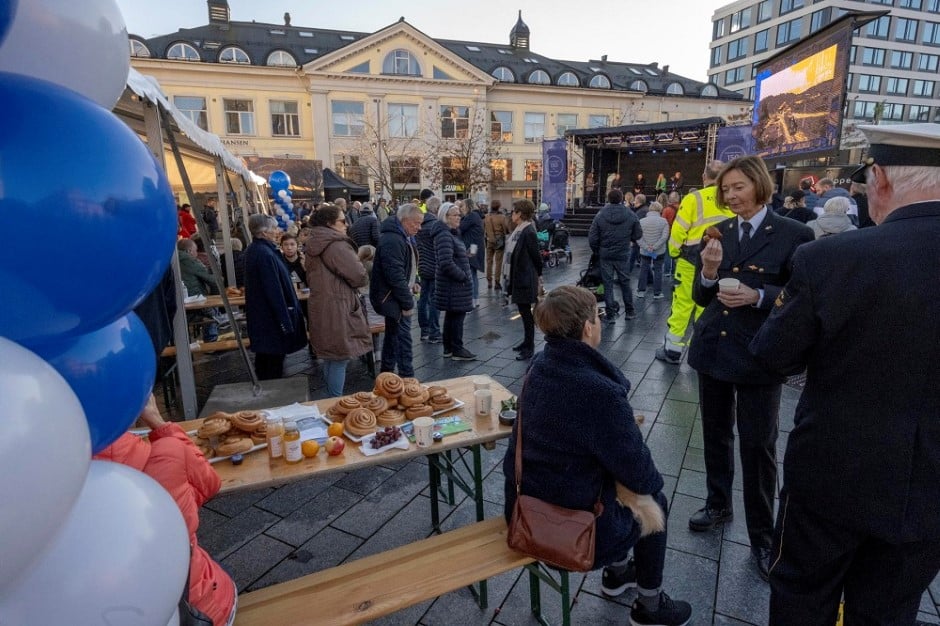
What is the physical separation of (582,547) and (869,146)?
1.54m

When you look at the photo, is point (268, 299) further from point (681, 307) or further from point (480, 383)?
point (681, 307)

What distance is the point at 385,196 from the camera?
29.1 meters

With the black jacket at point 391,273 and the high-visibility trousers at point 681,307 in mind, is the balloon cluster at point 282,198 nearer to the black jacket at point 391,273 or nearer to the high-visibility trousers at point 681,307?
the black jacket at point 391,273

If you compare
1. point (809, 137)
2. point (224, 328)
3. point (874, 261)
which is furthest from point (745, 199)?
point (809, 137)

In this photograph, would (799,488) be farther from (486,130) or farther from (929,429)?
(486,130)

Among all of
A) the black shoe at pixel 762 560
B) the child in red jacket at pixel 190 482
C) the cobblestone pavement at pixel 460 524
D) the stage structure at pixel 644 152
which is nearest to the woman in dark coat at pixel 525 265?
the cobblestone pavement at pixel 460 524

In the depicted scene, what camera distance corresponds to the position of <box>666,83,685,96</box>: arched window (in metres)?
35.1

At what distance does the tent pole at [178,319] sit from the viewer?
340 cm

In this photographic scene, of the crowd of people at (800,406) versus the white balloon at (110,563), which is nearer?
the white balloon at (110,563)

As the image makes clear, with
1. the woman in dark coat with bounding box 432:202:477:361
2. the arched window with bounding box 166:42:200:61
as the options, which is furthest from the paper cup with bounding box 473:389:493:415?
the arched window with bounding box 166:42:200:61

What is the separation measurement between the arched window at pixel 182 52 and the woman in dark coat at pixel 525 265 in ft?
97.6

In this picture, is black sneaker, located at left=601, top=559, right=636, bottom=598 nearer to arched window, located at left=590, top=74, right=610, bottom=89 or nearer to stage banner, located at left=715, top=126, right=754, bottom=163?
stage banner, located at left=715, top=126, right=754, bottom=163

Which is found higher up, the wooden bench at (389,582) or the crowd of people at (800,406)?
the crowd of people at (800,406)

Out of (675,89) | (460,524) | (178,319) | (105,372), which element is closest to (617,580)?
(460,524)
